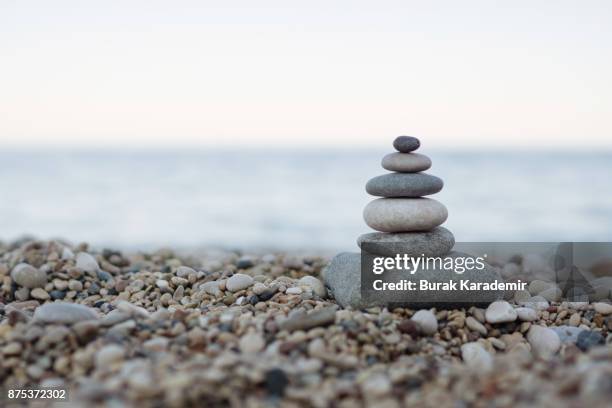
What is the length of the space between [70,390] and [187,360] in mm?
641

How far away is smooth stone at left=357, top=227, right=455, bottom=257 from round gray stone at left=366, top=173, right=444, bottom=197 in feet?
1.07

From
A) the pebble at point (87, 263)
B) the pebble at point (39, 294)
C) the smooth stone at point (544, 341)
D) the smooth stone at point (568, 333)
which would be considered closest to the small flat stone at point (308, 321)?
the smooth stone at point (544, 341)

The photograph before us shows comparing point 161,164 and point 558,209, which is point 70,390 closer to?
point 558,209

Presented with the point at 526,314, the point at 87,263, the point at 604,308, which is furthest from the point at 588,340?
the point at 87,263

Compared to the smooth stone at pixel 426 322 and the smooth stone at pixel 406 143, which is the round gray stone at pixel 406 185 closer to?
the smooth stone at pixel 406 143

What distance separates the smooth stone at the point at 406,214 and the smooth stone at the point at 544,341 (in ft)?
3.58

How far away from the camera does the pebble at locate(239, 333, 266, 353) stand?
361cm

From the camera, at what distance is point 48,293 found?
232 inches

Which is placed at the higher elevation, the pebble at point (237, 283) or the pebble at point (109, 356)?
the pebble at point (237, 283)

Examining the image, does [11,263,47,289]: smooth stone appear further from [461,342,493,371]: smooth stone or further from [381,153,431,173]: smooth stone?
[461,342,493,371]: smooth stone

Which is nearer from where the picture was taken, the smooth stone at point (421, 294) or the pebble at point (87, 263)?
the smooth stone at point (421, 294)

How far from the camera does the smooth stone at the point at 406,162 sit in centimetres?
485

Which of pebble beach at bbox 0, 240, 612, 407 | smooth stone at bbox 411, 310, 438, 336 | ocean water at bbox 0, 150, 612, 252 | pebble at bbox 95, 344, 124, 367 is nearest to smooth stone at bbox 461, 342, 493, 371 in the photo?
pebble beach at bbox 0, 240, 612, 407

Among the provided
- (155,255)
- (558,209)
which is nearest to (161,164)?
(558,209)
